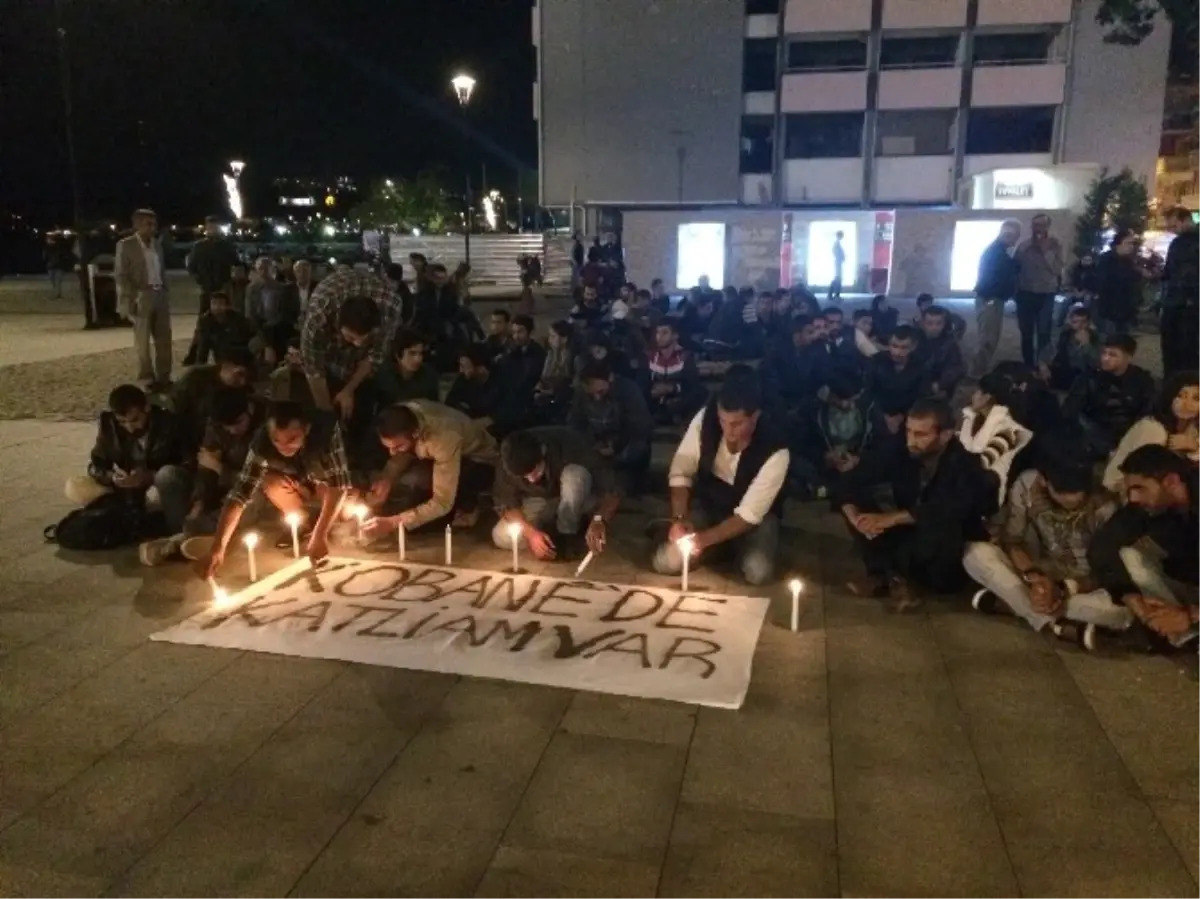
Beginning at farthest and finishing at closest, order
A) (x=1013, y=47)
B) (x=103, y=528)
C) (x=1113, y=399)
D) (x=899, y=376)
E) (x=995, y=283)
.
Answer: (x=1013, y=47)
(x=995, y=283)
(x=899, y=376)
(x=1113, y=399)
(x=103, y=528)

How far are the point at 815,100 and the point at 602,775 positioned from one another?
109 ft

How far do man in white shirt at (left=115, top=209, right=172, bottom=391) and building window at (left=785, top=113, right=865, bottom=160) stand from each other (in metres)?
26.5

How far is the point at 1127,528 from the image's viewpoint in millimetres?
4695

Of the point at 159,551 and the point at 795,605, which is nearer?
the point at 795,605

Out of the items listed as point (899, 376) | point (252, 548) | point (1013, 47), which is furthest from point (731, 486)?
point (1013, 47)

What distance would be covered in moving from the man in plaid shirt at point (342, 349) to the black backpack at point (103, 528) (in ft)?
4.73

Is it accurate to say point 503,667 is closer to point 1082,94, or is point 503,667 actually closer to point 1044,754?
point 1044,754

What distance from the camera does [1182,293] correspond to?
9.19m

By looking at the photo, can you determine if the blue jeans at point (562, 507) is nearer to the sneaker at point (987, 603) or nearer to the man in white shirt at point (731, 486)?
the man in white shirt at point (731, 486)

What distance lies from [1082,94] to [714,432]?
31.0 metres

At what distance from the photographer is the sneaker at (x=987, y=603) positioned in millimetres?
5156

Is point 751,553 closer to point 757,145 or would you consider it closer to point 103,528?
point 103,528

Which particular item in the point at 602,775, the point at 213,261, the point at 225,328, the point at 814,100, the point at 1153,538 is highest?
the point at 814,100

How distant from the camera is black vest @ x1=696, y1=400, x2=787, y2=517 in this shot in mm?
5660
